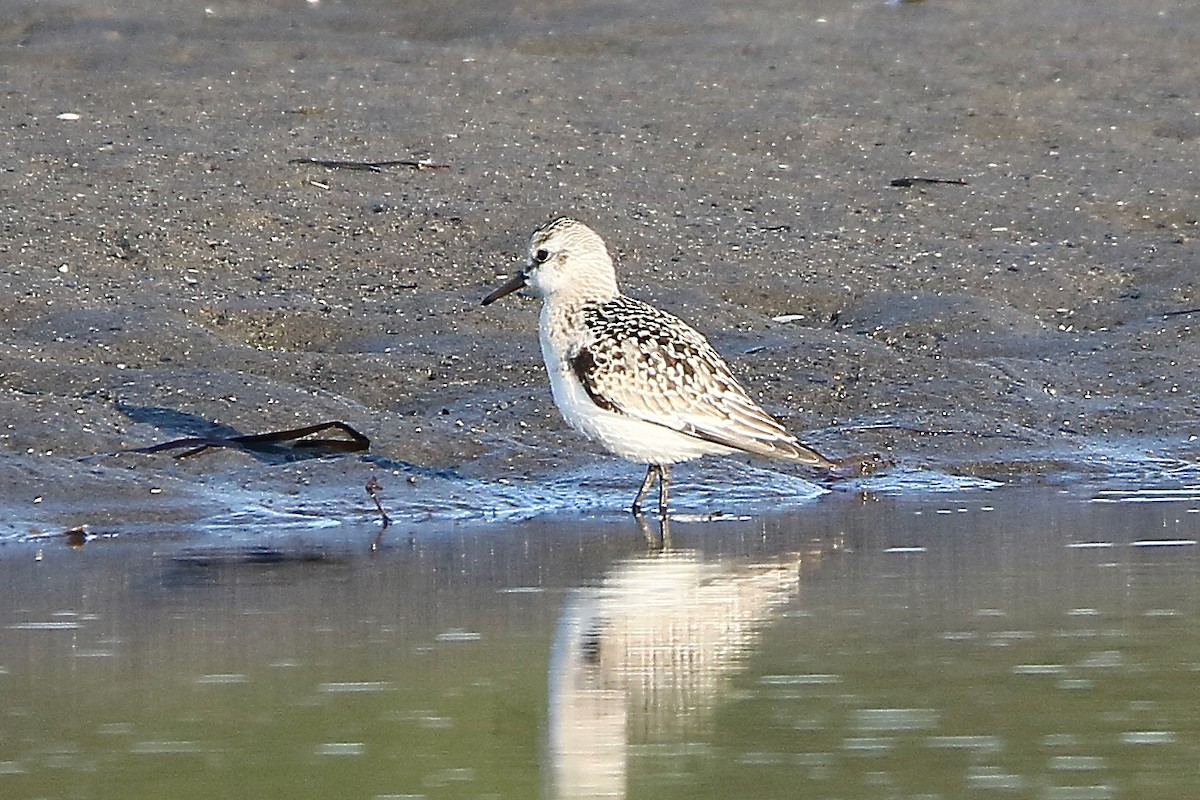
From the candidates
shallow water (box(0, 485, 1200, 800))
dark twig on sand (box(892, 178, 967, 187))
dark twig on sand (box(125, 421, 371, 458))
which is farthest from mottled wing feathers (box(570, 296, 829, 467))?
dark twig on sand (box(892, 178, 967, 187))

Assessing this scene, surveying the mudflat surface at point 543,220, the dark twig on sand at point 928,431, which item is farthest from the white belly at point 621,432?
the dark twig on sand at point 928,431

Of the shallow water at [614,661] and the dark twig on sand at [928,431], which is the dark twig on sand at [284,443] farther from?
the dark twig on sand at [928,431]

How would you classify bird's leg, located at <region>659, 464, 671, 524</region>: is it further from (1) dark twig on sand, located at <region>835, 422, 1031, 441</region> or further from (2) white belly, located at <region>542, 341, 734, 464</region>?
(1) dark twig on sand, located at <region>835, 422, 1031, 441</region>

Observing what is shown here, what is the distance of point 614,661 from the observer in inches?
223

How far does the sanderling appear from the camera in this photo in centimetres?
795

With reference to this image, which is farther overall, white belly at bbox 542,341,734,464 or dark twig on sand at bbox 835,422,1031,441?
dark twig on sand at bbox 835,422,1031,441

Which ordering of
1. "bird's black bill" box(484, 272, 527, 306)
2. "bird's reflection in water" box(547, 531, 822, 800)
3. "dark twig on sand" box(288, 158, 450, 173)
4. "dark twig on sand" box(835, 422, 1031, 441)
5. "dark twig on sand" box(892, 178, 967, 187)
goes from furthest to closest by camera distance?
"dark twig on sand" box(892, 178, 967, 187) → "dark twig on sand" box(288, 158, 450, 173) → "dark twig on sand" box(835, 422, 1031, 441) → "bird's black bill" box(484, 272, 527, 306) → "bird's reflection in water" box(547, 531, 822, 800)

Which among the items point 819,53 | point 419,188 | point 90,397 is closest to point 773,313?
point 419,188

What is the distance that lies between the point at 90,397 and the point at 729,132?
4982 mm

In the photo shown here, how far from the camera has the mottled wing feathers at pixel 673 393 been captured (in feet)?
26.1

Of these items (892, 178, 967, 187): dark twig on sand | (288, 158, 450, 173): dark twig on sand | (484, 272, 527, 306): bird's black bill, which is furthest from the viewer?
(892, 178, 967, 187): dark twig on sand

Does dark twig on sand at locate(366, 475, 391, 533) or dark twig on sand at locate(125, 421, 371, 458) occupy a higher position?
dark twig on sand at locate(125, 421, 371, 458)

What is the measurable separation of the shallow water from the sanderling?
0.34 metres

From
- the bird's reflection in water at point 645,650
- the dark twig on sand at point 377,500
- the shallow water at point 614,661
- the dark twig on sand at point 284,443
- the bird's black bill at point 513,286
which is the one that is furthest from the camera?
the bird's black bill at point 513,286
